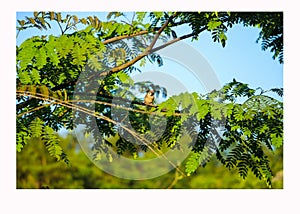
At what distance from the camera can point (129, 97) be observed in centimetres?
214

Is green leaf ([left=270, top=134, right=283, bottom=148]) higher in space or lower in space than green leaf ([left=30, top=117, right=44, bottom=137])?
lower

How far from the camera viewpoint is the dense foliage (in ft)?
6.08

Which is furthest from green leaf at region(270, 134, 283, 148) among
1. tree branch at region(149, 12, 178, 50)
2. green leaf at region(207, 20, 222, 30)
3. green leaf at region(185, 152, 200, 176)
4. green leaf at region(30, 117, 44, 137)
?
green leaf at region(30, 117, 44, 137)

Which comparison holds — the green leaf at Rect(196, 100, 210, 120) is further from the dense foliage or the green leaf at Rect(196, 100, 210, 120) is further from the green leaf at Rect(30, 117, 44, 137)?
the green leaf at Rect(30, 117, 44, 137)

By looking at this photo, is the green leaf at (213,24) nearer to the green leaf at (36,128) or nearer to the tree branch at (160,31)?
the tree branch at (160,31)

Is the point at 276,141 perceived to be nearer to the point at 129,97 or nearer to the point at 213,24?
the point at 213,24

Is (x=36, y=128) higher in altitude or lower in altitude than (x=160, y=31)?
lower

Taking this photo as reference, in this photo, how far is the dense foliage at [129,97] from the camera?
1854 mm

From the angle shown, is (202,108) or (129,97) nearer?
(202,108)
